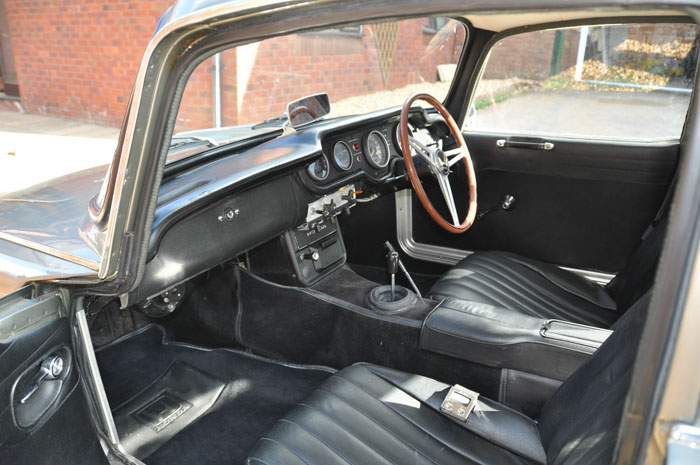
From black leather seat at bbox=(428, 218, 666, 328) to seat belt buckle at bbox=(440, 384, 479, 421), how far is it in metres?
0.60

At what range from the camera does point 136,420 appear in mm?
2135

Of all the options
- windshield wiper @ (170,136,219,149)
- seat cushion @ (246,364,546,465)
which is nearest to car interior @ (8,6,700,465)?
seat cushion @ (246,364,546,465)

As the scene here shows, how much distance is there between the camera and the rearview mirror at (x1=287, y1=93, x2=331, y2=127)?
224 cm

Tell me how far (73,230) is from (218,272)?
1126mm

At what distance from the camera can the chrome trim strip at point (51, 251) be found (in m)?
1.28

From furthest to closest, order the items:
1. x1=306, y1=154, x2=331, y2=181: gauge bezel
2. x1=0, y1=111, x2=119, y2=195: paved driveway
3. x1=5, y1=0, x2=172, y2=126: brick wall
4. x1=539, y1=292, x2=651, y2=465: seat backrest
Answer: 1. x1=5, y1=0, x2=172, y2=126: brick wall
2. x1=0, y1=111, x2=119, y2=195: paved driveway
3. x1=306, y1=154, x2=331, y2=181: gauge bezel
4. x1=539, y1=292, x2=651, y2=465: seat backrest

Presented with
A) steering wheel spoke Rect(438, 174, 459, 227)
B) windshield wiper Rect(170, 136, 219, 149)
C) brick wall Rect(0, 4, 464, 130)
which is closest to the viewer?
windshield wiper Rect(170, 136, 219, 149)

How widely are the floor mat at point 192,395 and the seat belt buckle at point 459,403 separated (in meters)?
0.84

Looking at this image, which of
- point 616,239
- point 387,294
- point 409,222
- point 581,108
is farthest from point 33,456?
point 581,108

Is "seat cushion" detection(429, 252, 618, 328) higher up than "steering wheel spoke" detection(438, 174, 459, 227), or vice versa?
"steering wheel spoke" detection(438, 174, 459, 227)

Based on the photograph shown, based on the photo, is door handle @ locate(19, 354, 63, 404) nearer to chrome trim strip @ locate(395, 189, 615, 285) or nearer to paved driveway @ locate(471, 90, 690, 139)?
chrome trim strip @ locate(395, 189, 615, 285)

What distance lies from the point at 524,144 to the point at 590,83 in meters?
0.43

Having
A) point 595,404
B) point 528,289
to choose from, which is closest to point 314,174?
point 528,289

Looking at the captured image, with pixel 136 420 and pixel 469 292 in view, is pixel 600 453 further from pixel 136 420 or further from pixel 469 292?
pixel 136 420
